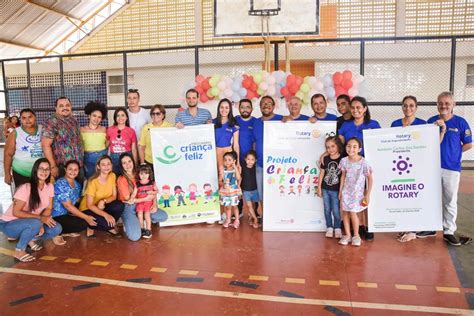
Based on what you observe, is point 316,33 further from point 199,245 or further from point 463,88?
point 463,88

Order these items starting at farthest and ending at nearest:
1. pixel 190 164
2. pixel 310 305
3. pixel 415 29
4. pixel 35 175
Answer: pixel 415 29 < pixel 190 164 < pixel 35 175 < pixel 310 305

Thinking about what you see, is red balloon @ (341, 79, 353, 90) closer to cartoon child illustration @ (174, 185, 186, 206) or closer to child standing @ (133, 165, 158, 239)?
cartoon child illustration @ (174, 185, 186, 206)

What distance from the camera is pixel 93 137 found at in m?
4.67

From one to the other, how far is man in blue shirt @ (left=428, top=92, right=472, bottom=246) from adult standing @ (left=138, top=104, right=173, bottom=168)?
3.14 m

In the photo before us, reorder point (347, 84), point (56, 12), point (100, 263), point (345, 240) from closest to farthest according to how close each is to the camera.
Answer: point (100, 263)
point (345, 240)
point (347, 84)
point (56, 12)

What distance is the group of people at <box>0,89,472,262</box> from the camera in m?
4.12

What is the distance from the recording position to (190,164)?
16.1 feet

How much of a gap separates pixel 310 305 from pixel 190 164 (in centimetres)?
253

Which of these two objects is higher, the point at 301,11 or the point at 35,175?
the point at 301,11

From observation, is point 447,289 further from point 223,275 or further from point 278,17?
point 278,17

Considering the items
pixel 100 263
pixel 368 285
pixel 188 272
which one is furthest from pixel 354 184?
pixel 100 263

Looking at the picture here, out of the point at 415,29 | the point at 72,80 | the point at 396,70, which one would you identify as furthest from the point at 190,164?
the point at 72,80

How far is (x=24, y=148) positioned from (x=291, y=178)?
3092mm

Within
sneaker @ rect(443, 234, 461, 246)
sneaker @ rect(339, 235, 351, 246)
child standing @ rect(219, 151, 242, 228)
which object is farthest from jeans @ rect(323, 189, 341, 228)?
sneaker @ rect(443, 234, 461, 246)
